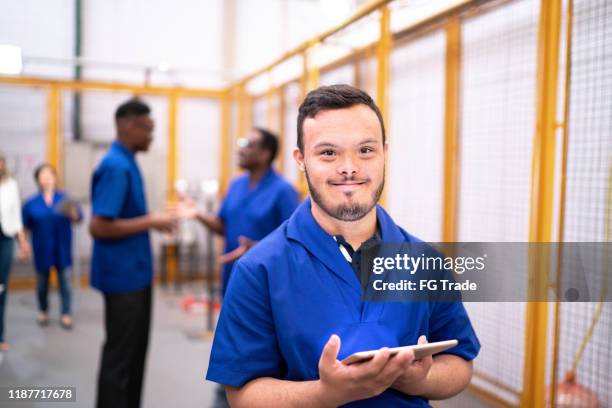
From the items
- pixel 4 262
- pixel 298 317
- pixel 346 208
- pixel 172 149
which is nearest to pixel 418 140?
pixel 346 208

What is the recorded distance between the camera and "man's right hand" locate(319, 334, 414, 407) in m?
0.87

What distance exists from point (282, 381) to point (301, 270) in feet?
0.77

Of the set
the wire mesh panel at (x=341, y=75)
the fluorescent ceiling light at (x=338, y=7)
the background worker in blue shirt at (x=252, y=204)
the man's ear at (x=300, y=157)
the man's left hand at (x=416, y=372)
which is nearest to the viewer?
the man's left hand at (x=416, y=372)

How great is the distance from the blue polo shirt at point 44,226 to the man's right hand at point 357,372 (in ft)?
4.18

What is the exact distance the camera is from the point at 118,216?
7.25ft

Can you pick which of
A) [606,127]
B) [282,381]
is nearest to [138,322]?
[282,381]

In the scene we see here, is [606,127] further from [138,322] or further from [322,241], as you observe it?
[138,322]

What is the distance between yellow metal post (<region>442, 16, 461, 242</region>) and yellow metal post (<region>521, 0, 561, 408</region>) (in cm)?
56

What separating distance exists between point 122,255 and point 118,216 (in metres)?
0.18

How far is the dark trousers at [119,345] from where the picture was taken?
222cm

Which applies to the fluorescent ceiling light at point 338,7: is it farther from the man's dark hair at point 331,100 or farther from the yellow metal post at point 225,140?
the yellow metal post at point 225,140

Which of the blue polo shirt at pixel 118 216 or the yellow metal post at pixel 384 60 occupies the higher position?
the yellow metal post at pixel 384 60

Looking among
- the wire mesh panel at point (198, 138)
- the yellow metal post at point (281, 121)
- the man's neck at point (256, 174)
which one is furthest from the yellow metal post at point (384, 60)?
the wire mesh panel at point (198, 138)

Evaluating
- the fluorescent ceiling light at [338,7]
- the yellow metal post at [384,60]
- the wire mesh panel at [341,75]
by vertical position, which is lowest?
the yellow metal post at [384,60]
